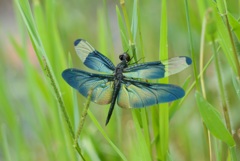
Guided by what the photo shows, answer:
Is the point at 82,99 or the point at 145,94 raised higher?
Result: the point at 145,94

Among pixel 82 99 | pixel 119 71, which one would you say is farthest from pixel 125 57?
Result: pixel 82 99

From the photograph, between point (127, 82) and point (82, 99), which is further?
point (82, 99)

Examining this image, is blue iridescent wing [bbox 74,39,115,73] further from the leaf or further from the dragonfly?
the leaf

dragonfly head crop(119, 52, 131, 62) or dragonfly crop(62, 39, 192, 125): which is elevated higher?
dragonfly head crop(119, 52, 131, 62)

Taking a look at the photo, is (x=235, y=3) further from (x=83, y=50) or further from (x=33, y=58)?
(x=33, y=58)

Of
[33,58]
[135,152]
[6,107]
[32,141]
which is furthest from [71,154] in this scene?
[33,58]

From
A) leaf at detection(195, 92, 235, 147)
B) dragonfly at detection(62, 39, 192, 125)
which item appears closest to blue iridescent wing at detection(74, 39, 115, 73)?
dragonfly at detection(62, 39, 192, 125)

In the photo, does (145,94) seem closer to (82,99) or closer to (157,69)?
(157,69)

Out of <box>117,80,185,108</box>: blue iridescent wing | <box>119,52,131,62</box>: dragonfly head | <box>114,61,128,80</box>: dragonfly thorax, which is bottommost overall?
<box>117,80,185,108</box>: blue iridescent wing
